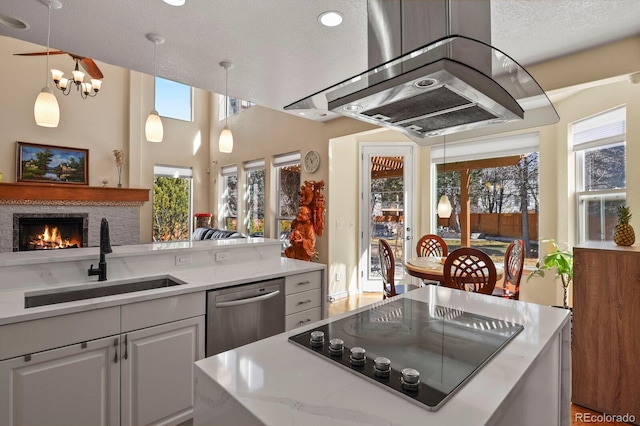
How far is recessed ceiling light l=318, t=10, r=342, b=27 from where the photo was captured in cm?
204

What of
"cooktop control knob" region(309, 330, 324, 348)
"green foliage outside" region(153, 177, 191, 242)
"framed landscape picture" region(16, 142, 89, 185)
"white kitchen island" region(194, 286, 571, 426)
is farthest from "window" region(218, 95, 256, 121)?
"white kitchen island" region(194, 286, 571, 426)

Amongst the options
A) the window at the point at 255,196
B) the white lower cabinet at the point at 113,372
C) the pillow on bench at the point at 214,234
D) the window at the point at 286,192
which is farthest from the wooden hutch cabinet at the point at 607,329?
the window at the point at 255,196

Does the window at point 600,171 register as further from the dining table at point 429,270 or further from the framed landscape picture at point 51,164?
the framed landscape picture at point 51,164

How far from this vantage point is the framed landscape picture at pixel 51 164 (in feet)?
17.6

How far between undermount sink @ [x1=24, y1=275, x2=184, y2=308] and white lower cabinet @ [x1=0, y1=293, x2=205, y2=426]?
0.35 m

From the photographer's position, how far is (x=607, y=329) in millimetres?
2172

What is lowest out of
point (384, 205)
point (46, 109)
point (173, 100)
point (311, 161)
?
point (384, 205)

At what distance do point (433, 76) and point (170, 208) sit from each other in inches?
282

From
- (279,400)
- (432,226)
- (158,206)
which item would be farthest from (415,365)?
(158,206)

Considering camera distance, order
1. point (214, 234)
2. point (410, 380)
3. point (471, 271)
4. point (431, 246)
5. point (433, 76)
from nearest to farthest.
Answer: point (410, 380) < point (433, 76) < point (471, 271) < point (431, 246) < point (214, 234)

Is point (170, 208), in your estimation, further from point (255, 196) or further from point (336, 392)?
point (336, 392)

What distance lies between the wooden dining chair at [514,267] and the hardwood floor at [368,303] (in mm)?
976

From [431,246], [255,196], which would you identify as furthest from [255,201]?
[431,246]

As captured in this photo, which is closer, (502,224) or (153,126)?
(153,126)
